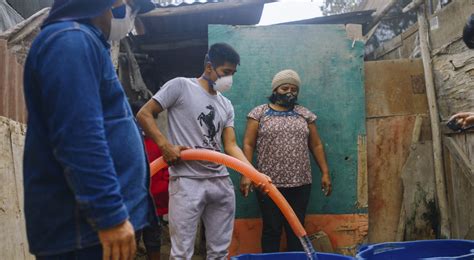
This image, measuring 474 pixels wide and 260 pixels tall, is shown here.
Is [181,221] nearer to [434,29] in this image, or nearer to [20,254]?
[20,254]

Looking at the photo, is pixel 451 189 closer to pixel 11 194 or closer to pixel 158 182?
pixel 158 182

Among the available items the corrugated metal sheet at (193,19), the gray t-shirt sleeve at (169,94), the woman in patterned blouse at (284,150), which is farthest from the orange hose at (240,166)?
the corrugated metal sheet at (193,19)

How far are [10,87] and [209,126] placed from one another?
119 centimetres

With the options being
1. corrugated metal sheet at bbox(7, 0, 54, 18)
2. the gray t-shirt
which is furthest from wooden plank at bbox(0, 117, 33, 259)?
corrugated metal sheet at bbox(7, 0, 54, 18)

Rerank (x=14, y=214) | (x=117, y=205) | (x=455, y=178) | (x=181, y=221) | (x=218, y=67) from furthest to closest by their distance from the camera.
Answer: (x=455, y=178) → (x=218, y=67) → (x=181, y=221) → (x=14, y=214) → (x=117, y=205)

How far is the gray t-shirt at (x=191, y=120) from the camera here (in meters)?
2.94

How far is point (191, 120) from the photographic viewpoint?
3.01 metres

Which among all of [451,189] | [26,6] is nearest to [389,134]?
[451,189]

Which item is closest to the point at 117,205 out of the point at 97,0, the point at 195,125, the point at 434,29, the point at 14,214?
the point at 97,0

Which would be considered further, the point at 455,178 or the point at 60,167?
the point at 455,178

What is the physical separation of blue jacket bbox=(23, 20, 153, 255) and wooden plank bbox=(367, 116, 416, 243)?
3273 mm

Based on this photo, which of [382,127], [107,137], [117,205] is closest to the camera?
[117,205]

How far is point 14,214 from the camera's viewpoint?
2449 millimetres

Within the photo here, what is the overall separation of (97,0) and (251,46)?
9.77 ft
